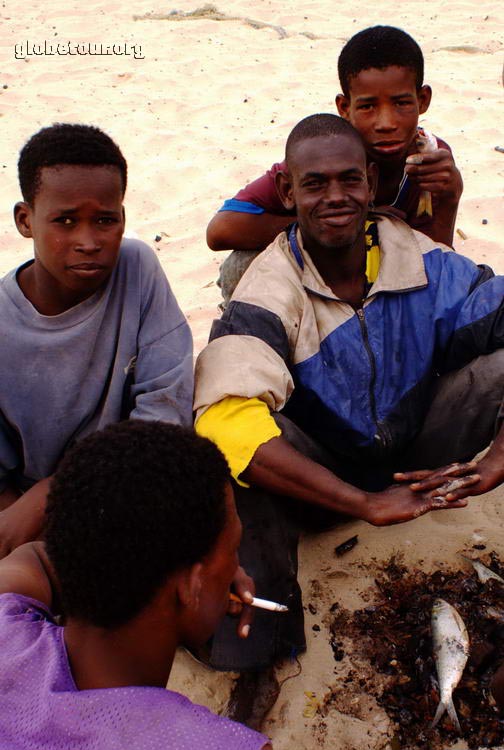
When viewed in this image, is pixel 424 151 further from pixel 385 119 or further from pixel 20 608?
pixel 20 608

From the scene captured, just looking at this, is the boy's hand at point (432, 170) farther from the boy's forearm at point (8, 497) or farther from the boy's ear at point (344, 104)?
the boy's forearm at point (8, 497)

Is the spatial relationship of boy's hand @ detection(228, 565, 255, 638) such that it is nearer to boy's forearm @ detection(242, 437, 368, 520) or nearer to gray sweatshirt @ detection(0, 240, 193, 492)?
boy's forearm @ detection(242, 437, 368, 520)

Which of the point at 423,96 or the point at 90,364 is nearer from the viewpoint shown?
the point at 90,364

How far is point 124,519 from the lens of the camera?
1258 millimetres

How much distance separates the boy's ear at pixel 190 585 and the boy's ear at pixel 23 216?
47.7 inches

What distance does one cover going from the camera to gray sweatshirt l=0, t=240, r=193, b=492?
7.16 ft

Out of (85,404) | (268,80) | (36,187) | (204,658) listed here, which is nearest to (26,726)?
(204,658)

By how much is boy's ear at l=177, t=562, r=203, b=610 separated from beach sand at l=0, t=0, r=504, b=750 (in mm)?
825

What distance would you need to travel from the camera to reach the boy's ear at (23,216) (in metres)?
2.14

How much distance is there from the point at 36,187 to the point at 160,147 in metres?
3.53

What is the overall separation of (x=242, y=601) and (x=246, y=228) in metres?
1.66

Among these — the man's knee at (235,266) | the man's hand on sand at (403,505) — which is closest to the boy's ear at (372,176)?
the man's knee at (235,266)

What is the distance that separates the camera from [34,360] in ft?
7.18

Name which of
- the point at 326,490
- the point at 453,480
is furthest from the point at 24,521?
the point at 453,480
